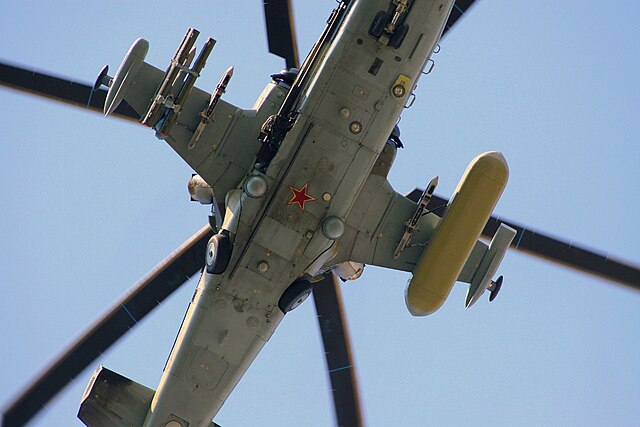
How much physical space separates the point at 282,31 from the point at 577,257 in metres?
8.30

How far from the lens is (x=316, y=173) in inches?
810

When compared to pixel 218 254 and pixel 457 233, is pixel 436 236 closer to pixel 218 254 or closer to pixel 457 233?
pixel 457 233

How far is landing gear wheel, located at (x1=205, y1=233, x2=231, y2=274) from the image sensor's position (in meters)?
20.5

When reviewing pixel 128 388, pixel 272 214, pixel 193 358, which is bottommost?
pixel 128 388

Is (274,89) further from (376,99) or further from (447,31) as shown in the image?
(447,31)

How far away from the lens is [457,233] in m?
21.1

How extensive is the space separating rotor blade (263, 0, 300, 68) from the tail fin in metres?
8.04

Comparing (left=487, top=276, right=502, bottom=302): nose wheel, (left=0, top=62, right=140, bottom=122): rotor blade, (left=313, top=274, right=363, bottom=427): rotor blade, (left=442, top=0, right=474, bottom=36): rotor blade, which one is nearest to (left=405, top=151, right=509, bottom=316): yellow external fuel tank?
(left=487, top=276, right=502, bottom=302): nose wheel

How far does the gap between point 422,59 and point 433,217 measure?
3.80 meters

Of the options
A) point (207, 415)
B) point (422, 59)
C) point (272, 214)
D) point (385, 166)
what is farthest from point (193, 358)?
point (422, 59)

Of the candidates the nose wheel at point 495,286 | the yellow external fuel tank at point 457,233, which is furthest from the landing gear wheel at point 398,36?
the nose wheel at point 495,286

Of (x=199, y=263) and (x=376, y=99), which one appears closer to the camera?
(x=376, y=99)

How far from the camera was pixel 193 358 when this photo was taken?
21.3 metres

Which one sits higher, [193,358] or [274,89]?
[274,89]
